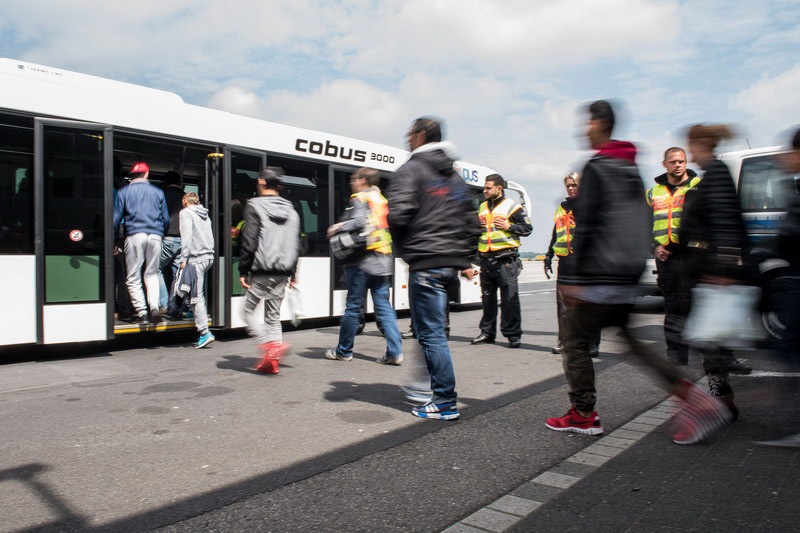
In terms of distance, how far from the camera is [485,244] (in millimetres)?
8008

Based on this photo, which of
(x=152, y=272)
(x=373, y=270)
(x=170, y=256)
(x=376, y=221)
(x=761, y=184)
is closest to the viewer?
(x=376, y=221)

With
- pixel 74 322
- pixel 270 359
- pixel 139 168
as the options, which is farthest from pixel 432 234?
pixel 139 168

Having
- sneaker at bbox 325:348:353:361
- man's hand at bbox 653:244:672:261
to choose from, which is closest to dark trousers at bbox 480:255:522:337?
man's hand at bbox 653:244:672:261

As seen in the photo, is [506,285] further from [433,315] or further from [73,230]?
[73,230]

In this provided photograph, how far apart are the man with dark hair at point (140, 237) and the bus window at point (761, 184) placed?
7131 millimetres

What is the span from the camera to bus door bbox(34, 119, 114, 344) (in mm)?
6855

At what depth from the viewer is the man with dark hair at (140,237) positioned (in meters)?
7.76

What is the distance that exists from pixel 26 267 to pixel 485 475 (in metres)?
5.47

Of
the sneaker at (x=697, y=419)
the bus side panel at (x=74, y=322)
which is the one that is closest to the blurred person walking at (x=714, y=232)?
the sneaker at (x=697, y=419)

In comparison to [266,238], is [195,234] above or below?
above

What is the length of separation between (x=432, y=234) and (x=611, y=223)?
3.78 feet

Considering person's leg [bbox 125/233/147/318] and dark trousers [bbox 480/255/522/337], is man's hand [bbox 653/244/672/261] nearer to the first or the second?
dark trousers [bbox 480/255/522/337]

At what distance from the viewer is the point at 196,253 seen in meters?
7.94

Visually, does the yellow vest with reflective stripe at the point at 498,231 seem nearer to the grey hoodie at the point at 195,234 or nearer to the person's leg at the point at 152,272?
the grey hoodie at the point at 195,234
